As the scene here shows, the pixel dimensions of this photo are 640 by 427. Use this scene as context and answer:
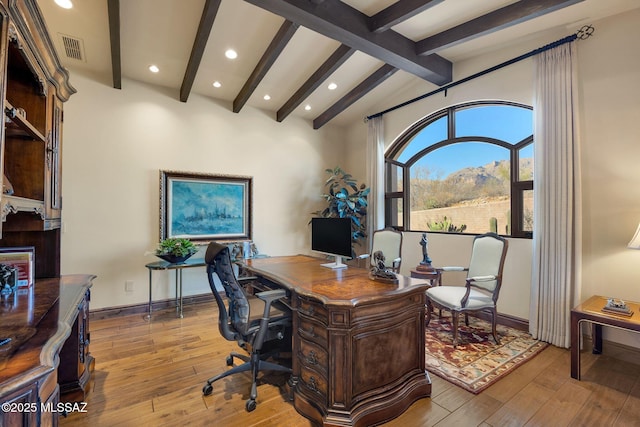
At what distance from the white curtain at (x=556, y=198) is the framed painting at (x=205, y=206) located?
3944 mm

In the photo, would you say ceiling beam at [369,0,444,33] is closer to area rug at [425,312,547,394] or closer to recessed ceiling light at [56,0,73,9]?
recessed ceiling light at [56,0,73,9]

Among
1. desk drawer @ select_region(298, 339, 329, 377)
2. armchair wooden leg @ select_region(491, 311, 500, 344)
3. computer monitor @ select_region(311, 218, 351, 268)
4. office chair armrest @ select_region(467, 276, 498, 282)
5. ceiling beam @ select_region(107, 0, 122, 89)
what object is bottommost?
armchair wooden leg @ select_region(491, 311, 500, 344)

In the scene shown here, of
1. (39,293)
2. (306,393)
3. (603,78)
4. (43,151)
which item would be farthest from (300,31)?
(306,393)

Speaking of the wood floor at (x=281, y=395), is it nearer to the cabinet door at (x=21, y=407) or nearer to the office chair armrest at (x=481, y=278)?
the office chair armrest at (x=481, y=278)

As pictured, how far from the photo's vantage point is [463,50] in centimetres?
370

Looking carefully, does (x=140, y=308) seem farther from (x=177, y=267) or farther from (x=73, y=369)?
(x=73, y=369)

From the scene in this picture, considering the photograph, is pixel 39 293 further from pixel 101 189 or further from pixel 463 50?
pixel 463 50

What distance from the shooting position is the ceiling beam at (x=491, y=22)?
2605 millimetres

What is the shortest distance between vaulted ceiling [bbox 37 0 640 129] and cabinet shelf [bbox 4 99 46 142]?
1551 mm

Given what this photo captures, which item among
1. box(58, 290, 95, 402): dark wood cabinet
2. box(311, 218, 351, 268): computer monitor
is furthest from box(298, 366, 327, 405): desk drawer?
box(58, 290, 95, 402): dark wood cabinet

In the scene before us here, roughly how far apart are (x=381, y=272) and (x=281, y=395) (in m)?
1.21

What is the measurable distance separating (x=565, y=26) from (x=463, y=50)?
102 centimetres

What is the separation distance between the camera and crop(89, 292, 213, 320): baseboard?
369 cm

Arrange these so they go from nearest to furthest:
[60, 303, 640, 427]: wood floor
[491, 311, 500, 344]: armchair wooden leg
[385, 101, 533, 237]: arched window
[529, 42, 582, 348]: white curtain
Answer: [60, 303, 640, 427]: wood floor, [529, 42, 582, 348]: white curtain, [491, 311, 500, 344]: armchair wooden leg, [385, 101, 533, 237]: arched window
